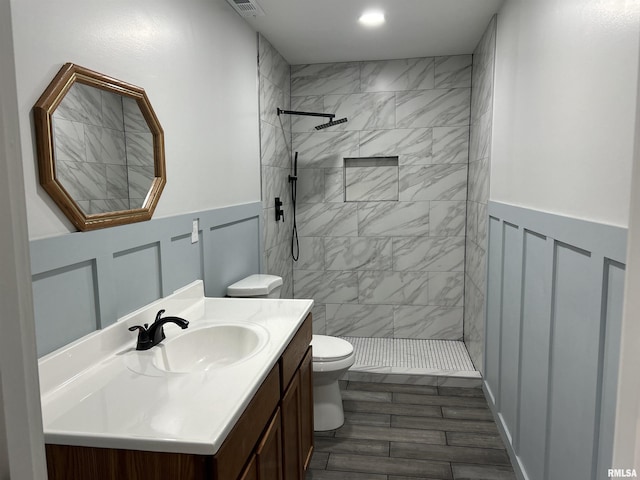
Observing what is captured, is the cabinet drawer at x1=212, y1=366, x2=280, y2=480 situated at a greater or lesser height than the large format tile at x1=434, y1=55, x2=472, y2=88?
lesser

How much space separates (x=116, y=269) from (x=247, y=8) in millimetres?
1888

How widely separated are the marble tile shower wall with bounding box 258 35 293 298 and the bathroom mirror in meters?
1.53

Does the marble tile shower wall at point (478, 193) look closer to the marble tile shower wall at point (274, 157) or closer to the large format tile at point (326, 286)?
the large format tile at point (326, 286)

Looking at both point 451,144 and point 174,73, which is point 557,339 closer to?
point 174,73

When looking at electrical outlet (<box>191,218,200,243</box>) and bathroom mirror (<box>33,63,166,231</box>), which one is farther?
electrical outlet (<box>191,218,200,243</box>)

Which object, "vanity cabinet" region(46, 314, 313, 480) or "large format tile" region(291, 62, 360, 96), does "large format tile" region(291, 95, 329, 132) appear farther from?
"vanity cabinet" region(46, 314, 313, 480)

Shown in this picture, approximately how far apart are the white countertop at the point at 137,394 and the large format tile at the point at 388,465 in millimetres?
1089

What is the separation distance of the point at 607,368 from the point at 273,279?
78.5 inches

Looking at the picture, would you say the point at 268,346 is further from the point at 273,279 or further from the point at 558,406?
the point at 273,279

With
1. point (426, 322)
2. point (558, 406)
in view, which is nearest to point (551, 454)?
point (558, 406)

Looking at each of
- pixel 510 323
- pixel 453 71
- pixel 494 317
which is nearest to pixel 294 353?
pixel 510 323

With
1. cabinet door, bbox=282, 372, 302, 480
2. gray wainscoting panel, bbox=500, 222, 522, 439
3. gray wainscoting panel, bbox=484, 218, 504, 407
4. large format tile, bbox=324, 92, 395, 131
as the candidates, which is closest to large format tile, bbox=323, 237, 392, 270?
large format tile, bbox=324, 92, 395, 131

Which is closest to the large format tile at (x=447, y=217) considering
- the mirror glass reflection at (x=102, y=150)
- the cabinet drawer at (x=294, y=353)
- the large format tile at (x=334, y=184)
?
the large format tile at (x=334, y=184)

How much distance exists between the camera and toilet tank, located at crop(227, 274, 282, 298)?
2.84 meters
